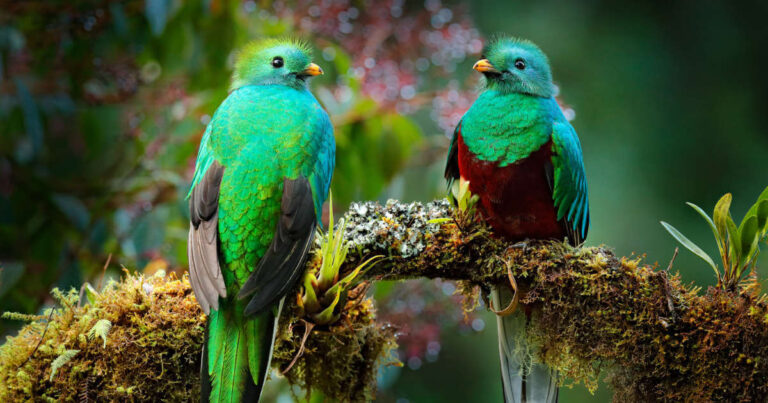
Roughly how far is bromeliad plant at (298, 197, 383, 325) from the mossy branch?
5cm

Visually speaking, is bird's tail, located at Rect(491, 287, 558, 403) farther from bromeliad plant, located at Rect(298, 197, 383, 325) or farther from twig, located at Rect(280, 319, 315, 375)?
twig, located at Rect(280, 319, 315, 375)

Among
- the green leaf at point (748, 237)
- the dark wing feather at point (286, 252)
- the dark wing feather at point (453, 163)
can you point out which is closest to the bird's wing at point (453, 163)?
the dark wing feather at point (453, 163)

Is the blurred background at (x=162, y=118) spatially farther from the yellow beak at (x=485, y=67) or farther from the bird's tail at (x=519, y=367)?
the yellow beak at (x=485, y=67)

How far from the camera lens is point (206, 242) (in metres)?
2.44

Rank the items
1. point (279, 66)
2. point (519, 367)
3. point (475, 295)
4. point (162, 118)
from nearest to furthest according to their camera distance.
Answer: point (475, 295) → point (519, 367) → point (279, 66) → point (162, 118)

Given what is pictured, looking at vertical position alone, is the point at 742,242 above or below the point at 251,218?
below

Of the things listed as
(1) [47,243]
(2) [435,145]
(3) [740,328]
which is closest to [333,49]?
(2) [435,145]

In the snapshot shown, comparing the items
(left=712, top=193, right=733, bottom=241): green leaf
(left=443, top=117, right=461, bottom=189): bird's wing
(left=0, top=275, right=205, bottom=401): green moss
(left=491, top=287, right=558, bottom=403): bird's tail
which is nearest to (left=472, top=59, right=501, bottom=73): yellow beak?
(left=443, top=117, right=461, bottom=189): bird's wing

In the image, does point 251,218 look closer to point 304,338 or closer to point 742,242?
point 304,338

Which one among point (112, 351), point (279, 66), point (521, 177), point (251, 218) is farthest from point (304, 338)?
point (279, 66)

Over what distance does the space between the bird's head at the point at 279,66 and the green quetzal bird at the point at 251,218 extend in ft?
0.20

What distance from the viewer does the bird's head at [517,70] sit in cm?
303

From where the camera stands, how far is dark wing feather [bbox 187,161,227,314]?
2303mm

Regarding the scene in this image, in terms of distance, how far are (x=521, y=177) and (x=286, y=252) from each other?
97cm
